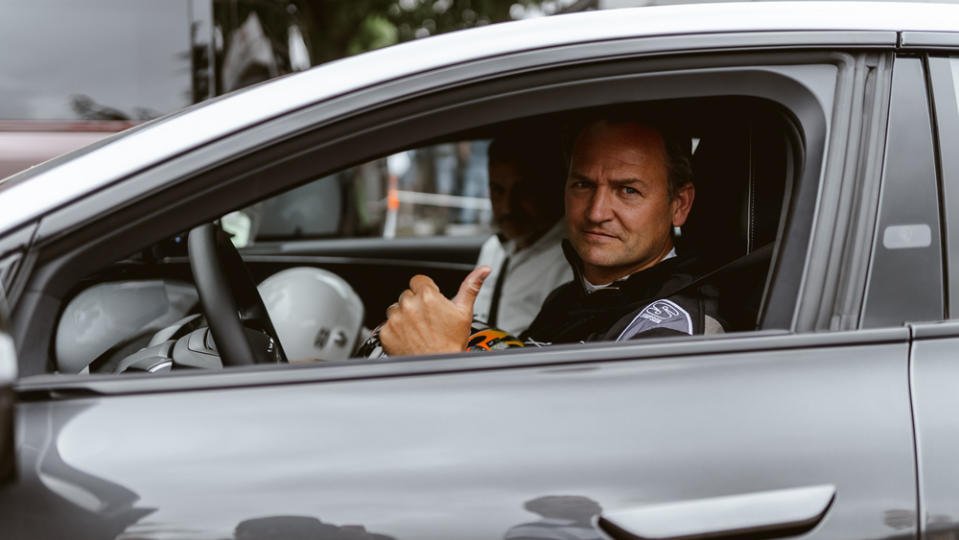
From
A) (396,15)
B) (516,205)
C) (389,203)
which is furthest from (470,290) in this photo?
(396,15)

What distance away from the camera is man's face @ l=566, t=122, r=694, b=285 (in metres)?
2.02

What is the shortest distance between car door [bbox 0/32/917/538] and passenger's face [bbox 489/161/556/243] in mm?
2048

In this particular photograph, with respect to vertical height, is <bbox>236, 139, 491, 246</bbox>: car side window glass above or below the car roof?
above

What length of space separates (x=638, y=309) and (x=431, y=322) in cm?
43

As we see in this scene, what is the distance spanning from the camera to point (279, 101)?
126 centimetres

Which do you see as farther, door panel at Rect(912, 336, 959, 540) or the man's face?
the man's face

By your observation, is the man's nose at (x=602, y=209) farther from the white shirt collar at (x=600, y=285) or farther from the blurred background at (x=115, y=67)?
the blurred background at (x=115, y=67)

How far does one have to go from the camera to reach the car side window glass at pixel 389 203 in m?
4.09

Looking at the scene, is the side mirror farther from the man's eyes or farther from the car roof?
the man's eyes

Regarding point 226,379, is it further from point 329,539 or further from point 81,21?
point 81,21

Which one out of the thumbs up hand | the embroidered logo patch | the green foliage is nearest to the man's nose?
the embroidered logo patch

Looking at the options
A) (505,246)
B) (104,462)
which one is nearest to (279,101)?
(104,462)

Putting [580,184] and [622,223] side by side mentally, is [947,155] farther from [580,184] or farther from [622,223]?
[580,184]

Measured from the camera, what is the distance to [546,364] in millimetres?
1268
